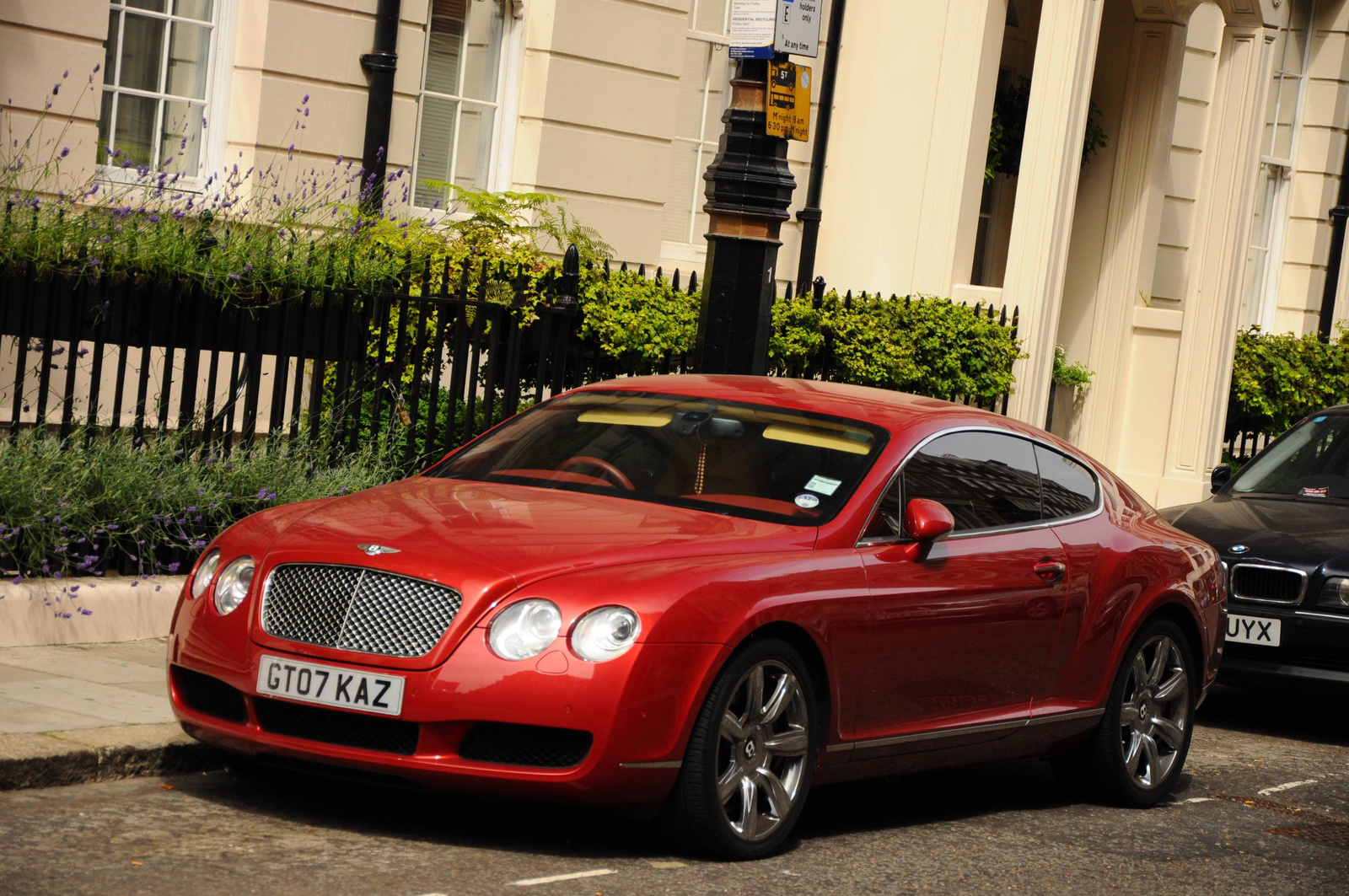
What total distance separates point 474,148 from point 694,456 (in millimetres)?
9520

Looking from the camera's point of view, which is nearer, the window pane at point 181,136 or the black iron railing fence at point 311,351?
the black iron railing fence at point 311,351

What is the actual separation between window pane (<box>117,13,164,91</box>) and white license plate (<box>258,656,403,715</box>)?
29.0 ft

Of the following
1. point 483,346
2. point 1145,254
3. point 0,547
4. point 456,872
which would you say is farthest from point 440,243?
point 1145,254

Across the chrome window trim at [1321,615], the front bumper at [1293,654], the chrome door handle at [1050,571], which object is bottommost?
the front bumper at [1293,654]

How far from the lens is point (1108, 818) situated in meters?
7.10

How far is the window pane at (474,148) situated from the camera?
1543cm

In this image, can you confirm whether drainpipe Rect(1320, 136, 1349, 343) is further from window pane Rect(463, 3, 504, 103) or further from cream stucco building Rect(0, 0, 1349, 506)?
window pane Rect(463, 3, 504, 103)

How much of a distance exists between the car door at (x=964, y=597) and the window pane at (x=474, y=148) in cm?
910

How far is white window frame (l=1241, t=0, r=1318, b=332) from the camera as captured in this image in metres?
23.6

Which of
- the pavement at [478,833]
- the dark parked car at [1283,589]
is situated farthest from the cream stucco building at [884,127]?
the pavement at [478,833]

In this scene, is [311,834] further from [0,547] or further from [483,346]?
[483,346]

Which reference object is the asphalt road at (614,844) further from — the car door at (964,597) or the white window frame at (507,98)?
the white window frame at (507,98)

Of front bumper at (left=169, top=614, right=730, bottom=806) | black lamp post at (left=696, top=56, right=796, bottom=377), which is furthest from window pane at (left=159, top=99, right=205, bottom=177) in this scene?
front bumper at (left=169, top=614, right=730, bottom=806)

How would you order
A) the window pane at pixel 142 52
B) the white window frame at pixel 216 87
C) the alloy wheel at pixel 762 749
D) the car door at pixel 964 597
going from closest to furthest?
the alloy wheel at pixel 762 749, the car door at pixel 964 597, the window pane at pixel 142 52, the white window frame at pixel 216 87
